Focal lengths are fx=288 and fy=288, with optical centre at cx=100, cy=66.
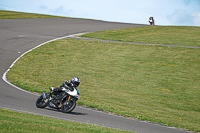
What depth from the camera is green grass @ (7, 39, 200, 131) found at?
16.4 m

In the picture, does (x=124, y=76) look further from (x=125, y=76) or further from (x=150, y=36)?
(x=150, y=36)

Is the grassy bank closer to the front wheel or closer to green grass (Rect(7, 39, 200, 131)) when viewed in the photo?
green grass (Rect(7, 39, 200, 131))

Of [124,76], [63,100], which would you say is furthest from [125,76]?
[63,100]

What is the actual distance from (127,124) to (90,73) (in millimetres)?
11904

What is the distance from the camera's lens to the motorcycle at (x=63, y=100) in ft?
42.4

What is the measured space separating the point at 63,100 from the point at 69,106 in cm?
41

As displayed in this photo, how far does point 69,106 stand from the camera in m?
13.0

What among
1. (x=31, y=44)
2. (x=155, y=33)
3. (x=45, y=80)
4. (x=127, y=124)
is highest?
(x=155, y=33)

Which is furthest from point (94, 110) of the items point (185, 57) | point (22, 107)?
point (185, 57)

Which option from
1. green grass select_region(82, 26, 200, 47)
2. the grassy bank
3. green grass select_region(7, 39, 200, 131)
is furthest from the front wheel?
green grass select_region(82, 26, 200, 47)

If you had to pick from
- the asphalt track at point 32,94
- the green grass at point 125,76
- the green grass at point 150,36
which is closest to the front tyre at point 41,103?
the asphalt track at point 32,94

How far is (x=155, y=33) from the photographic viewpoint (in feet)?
135

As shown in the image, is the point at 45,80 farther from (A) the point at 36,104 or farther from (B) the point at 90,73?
(A) the point at 36,104

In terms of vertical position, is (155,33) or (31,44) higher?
(155,33)
